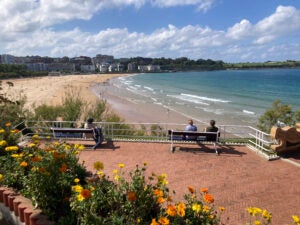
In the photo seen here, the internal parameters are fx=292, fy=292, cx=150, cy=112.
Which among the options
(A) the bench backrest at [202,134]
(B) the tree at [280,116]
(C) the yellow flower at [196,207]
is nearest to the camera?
(C) the yellow flower at [196,207]

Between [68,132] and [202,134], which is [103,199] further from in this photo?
[68,132]

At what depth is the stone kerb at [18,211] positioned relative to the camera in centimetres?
430

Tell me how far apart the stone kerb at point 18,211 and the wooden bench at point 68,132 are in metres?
5.04

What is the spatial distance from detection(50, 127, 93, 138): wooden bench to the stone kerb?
16.5 feet

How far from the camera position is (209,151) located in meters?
9.74

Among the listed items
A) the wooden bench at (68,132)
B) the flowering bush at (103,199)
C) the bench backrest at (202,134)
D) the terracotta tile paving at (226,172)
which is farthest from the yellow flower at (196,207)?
the wooden bench at (68,132)

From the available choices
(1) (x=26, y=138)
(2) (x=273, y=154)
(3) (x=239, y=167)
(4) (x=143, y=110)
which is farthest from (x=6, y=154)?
(4) (x=143, y=110)

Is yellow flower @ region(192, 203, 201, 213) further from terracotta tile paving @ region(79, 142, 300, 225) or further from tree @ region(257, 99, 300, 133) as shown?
tree @ region(257, 99, 300, 133)

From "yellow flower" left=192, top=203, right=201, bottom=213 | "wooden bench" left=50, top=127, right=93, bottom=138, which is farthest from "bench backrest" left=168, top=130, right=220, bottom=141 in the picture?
"yellow flower" left=192, top=203, right=201, bottom=213

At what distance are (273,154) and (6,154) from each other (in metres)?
7.71

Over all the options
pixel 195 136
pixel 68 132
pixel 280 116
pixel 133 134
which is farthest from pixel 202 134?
pixel 280 116

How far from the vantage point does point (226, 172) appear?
8031 millimetres

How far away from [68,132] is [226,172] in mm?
5702

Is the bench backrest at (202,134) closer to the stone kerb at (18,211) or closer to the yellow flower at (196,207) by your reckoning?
the stone kerb at (18,211)
